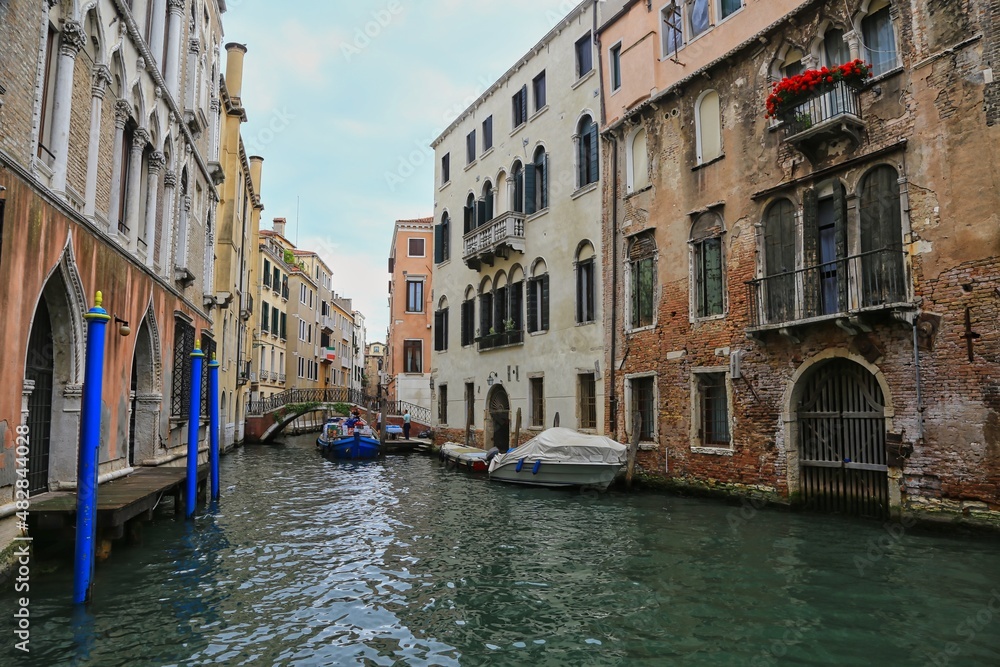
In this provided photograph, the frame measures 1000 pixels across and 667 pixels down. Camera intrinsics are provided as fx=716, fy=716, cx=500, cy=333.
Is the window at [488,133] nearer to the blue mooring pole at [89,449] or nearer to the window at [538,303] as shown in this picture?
the window at [538,303]

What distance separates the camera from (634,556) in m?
8.62

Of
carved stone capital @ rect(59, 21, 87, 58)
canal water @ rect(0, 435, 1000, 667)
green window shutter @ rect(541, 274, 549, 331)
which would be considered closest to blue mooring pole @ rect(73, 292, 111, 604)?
canal water @ rect(0, 435, 1000, 667)

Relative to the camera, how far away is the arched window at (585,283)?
56.7 ft

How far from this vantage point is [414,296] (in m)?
36.1

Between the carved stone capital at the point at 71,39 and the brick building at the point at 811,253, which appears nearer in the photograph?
the carved stone capital at the point at 71,39

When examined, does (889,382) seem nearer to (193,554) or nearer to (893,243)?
(893,243)

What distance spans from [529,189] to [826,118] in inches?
403

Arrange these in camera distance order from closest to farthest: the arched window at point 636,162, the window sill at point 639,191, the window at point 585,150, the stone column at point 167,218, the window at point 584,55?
the stone column at point 167,218 < the window sill at point 639,191 < the arched window at point 636,162 < the window at point 585,150 < the window at point 584,55

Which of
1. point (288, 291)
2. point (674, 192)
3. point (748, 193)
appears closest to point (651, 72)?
point (674, 192)

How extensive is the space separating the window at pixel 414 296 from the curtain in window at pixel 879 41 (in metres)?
26.7

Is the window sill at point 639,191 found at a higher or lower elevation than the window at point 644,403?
higher

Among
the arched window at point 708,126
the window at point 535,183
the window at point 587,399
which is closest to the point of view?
the arched window at point 708,126

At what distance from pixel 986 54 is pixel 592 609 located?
28.4 feet

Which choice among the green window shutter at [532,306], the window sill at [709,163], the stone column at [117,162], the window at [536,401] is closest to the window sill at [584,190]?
the green window shutter at [532,306]
